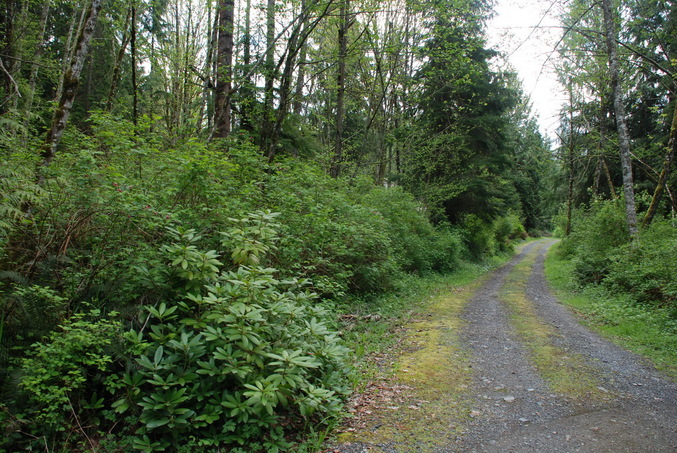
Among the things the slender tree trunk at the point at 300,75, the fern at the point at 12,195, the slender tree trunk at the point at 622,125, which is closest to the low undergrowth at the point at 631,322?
the slender tree trunk at the point at 622,125

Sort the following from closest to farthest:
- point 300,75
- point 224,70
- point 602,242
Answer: point 224,70, point 602,242, point 300,75

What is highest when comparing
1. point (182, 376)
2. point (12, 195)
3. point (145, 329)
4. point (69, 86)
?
point (69, 86)

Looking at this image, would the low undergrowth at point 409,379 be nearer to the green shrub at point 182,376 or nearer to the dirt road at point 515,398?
the dirt road at point 515,398

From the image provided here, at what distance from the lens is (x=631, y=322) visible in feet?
24.2

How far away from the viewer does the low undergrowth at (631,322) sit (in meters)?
5.72

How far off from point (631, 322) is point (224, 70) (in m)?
10.2

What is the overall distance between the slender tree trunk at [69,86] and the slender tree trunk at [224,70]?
3.41 m

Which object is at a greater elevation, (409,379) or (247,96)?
(247,96)

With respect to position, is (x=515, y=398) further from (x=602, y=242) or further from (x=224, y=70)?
(x=602, y=242)

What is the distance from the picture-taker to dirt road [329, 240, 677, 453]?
3188 millimetres

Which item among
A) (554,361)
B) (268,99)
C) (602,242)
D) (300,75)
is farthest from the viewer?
(300,75)

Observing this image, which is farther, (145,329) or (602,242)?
(602,242)

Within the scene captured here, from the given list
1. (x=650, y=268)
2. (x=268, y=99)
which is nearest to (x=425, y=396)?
(x=650, y=268)

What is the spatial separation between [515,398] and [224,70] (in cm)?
838
